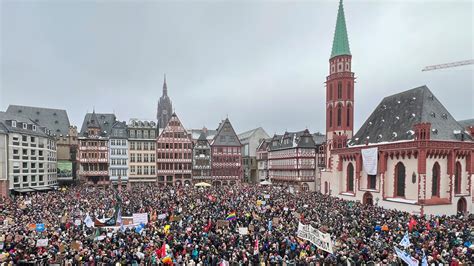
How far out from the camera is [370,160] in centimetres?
3788

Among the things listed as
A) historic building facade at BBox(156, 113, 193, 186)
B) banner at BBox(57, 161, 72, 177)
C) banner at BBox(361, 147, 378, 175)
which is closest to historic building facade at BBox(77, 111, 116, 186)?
banner at BBox(57, 161, 72, 177)

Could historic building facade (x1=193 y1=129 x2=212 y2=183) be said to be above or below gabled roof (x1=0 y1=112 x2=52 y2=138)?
below

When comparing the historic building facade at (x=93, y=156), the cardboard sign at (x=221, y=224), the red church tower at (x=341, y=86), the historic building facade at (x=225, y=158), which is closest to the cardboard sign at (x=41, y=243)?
the cardboard sign at (x=221, y=224)

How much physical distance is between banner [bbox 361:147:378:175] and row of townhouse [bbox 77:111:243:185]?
3262cm

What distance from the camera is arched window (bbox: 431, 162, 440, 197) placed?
31.5 m

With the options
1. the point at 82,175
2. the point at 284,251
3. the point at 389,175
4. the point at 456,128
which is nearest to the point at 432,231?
the point at 284,251

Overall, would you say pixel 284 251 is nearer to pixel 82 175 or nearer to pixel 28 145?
pixel 28 145

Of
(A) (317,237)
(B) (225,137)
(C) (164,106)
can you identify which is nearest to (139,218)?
(A) (317,237)

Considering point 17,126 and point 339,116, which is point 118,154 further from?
point 339,116

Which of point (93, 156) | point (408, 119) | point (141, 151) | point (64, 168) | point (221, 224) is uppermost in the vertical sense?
point (408, 119)

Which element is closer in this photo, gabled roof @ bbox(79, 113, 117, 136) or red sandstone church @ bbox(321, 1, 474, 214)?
red sandstone church @ bbox(321, 1, 474, 214)

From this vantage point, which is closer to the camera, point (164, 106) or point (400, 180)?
point (400, 180)

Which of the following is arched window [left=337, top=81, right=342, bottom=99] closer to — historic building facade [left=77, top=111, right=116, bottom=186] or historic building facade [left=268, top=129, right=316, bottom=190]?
historic building facade [left=268, top=129, right=316, bottom=190]

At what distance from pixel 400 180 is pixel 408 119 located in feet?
26.3
